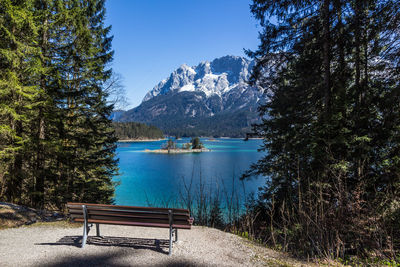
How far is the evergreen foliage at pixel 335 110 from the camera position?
13.9 feet

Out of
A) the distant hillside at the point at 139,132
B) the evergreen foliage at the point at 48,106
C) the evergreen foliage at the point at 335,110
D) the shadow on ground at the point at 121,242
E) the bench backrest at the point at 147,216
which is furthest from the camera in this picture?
the distant hillside at the point at 139,132

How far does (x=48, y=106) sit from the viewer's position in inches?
282

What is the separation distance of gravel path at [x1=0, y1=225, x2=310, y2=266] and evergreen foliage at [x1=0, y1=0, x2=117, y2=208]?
11.0 feet

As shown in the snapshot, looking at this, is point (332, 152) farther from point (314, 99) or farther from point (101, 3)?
point (101, 3)

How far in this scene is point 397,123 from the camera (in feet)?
16.1

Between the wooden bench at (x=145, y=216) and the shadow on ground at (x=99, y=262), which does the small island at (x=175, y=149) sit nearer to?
the wooden bench at (x=145, y=216)

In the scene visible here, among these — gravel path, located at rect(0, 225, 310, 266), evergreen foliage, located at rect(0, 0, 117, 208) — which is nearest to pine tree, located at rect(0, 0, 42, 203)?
evergreen foliage, located at rect(0, 0, 117, 208)

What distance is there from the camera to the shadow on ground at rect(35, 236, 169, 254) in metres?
3.73

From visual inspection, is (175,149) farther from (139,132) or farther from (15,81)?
(15,81)

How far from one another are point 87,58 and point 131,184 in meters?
21.2

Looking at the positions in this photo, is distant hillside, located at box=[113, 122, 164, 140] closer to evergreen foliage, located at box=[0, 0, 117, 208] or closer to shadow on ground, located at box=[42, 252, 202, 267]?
Result: evergreen foliage, located at box=[0, 0, 117, 208]

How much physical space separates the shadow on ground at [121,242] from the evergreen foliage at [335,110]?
2142 mm

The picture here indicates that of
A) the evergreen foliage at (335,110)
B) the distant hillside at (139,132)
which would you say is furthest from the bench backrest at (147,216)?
the distant hillside at (139,132)

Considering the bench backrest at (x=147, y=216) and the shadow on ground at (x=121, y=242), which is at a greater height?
the bench backrest at (x=147, y=216)
